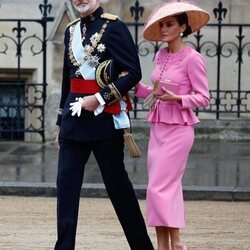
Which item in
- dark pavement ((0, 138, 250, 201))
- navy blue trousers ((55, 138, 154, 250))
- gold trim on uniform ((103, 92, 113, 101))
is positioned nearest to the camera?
gold trim on uniform ((103, 92, 113, 101))

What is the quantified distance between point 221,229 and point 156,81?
6.63 ft

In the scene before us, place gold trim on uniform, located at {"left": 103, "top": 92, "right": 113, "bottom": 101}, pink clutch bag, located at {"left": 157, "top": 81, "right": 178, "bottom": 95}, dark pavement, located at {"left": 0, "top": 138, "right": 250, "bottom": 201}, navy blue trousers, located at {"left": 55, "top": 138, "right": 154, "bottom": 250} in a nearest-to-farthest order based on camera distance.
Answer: gold trim on uniform, located at {"left": 103, "top": 92, "right": 113, "bottom": 101}
navy blue trousers, located at {"left": 55, "top": 138, "right": 154, "bottom": 250}
pink clutch bag, located at {"left": 157, "top": 81, "right": 178, "bottom": 95}
dark pavement, located at {"left": 0, "top": 138, "right": 250, "bottom": 201}

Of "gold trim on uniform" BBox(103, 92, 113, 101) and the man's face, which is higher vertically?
the man's face

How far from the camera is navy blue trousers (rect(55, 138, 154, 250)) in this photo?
6.52m

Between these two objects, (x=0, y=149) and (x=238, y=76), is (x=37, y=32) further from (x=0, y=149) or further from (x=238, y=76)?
(x=238, y=76)

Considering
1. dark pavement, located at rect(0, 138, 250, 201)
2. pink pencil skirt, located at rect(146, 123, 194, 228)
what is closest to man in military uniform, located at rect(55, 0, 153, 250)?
pink pencil skirt, located at rect(146, 123, 194, 228)

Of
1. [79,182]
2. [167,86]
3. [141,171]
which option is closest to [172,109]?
[167,86]

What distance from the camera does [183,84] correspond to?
21.8ft

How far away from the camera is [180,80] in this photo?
262 inches

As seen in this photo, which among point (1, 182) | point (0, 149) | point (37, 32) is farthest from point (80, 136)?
point (37, 32)

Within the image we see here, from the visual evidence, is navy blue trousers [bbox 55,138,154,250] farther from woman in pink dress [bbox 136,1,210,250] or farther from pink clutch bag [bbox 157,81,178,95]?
pink clutch bag [bbox 157,81,178,95]

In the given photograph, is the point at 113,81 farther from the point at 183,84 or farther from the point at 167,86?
the point at 183,84

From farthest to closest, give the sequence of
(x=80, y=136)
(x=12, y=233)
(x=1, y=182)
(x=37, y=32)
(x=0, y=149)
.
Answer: (x=37, y=32) < (x=0, y=149) < (x=1, y=182) < (x=12, y=233) < (x=80, y=136)

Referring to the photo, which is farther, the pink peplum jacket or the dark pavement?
the dark pavement
